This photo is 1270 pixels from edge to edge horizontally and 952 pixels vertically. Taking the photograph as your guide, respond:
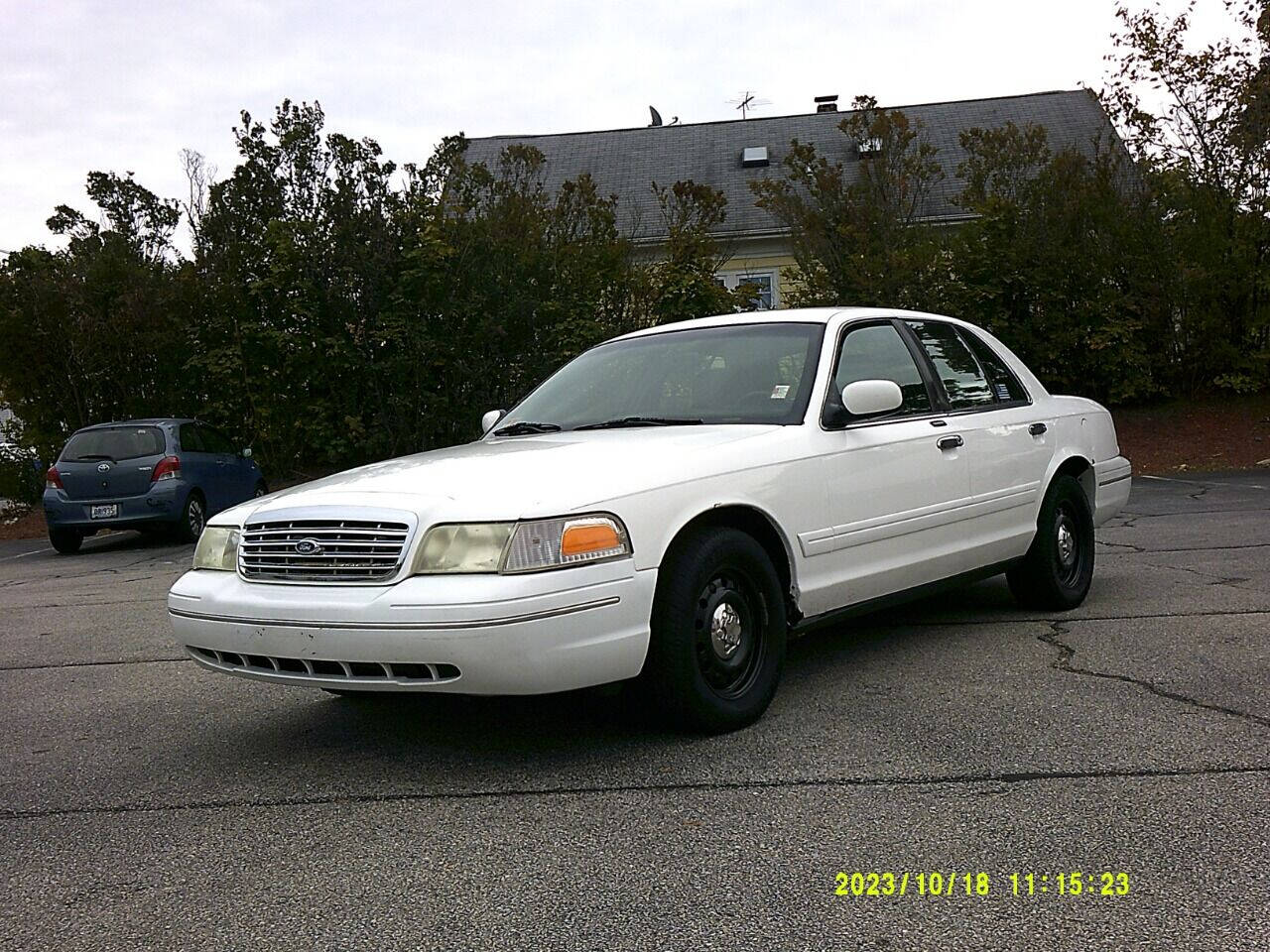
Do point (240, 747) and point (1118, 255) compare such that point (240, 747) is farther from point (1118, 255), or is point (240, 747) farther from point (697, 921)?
point (1118, 255)

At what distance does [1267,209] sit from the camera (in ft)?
62.4

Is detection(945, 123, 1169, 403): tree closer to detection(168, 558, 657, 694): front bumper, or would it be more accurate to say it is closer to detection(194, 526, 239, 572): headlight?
detection(194, 526, 239, 572): headlight

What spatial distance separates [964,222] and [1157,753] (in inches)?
668

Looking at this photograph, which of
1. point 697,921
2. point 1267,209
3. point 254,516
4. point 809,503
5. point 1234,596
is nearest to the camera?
point 697,921

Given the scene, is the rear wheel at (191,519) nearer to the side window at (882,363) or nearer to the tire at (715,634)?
the side window at (882,363)

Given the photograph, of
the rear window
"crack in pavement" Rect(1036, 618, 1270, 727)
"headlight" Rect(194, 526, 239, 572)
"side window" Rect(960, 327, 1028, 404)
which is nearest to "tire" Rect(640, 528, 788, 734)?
"crack in pavement" Rect(1036, 618, 1270, 727)

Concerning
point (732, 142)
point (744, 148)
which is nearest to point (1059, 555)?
point (744, 148)

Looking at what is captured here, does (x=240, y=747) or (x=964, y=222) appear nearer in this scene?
(x=240, y=747)

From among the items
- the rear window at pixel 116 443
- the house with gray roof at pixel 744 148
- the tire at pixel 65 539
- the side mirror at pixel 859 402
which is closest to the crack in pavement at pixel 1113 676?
the side mirror at pixel 859 402

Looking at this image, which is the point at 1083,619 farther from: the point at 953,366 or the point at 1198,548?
the point at 1198,548

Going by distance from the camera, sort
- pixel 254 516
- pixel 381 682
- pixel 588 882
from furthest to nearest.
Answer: pixel 254 516
pixel 381 682
pixel 588 882

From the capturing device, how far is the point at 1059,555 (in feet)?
21.8

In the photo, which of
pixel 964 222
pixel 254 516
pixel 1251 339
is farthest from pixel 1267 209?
pixel 254 516
